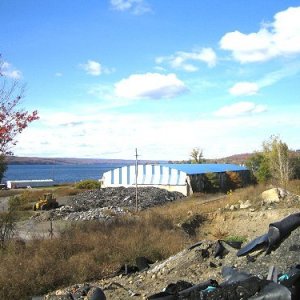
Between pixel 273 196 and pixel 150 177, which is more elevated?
pixel 150 177

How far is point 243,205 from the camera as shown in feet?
102

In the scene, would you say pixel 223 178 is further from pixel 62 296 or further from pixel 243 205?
pixel 62 296

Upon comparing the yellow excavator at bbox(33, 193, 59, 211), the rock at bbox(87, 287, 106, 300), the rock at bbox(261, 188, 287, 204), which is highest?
the rock at bbox(261, 188, 287, 204)

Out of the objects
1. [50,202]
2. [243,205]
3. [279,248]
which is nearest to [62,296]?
[279,248]

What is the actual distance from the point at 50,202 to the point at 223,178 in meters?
22.9

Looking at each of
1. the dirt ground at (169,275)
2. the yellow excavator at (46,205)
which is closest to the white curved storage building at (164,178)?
the yellow excavator at (46,205)

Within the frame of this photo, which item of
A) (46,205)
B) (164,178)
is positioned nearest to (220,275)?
(46,205)

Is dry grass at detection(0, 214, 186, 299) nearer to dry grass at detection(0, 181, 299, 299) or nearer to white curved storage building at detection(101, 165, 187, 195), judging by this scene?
dry grass at detection(0, 181, 299, 299)

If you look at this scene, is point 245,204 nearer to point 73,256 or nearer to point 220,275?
point 73,256

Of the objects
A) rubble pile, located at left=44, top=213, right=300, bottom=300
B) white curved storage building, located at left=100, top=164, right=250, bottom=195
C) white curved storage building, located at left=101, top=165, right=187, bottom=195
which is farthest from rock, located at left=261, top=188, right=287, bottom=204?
rubble pile, located at left=44, top=213, right=300, bottom=300

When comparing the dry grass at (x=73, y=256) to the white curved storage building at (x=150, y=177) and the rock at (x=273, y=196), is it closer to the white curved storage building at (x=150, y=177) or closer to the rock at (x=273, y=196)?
the rock at (x=273, y=196)

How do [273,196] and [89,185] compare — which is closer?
[273,196]

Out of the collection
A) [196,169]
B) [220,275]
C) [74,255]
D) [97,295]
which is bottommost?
[74,255]

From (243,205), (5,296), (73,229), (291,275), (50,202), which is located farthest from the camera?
(50,202)
